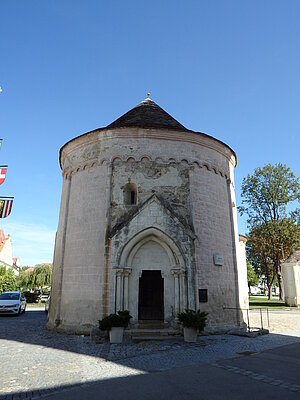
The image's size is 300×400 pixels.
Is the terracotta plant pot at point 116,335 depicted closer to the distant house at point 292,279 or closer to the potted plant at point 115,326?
the potted plant at point 115,326

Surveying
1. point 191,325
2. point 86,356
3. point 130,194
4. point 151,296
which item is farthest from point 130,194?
point 86,356

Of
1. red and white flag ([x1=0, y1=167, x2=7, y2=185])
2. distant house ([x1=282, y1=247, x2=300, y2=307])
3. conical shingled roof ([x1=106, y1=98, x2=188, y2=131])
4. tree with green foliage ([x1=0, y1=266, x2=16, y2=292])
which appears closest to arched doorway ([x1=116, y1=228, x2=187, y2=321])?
conical shingled roof ([x1=106, y1=98, x2=188, y2=131])

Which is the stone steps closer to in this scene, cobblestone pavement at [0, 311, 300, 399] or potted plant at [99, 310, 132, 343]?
cobblestone pavement at [0, 311, 300, 399]

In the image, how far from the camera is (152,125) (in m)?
13.2

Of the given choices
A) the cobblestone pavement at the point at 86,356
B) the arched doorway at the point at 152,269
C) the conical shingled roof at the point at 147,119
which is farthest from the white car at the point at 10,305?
the conical shingled roof at the point at 147,119

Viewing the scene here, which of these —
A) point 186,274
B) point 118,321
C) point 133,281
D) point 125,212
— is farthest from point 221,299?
point 125,212

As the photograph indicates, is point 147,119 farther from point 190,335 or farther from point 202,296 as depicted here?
point 190,335

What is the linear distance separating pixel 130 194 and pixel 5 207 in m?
5.53

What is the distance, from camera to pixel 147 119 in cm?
1445

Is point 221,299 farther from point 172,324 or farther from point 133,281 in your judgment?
point 133,281

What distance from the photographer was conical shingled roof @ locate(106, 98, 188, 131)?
13.4 metres

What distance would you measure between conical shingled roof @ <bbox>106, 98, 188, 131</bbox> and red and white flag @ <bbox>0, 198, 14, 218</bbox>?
585cm

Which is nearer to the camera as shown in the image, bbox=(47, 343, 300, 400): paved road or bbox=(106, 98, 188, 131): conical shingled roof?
bbox=(47, 343, 300, 400): paved road

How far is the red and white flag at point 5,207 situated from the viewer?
39.9 ft
